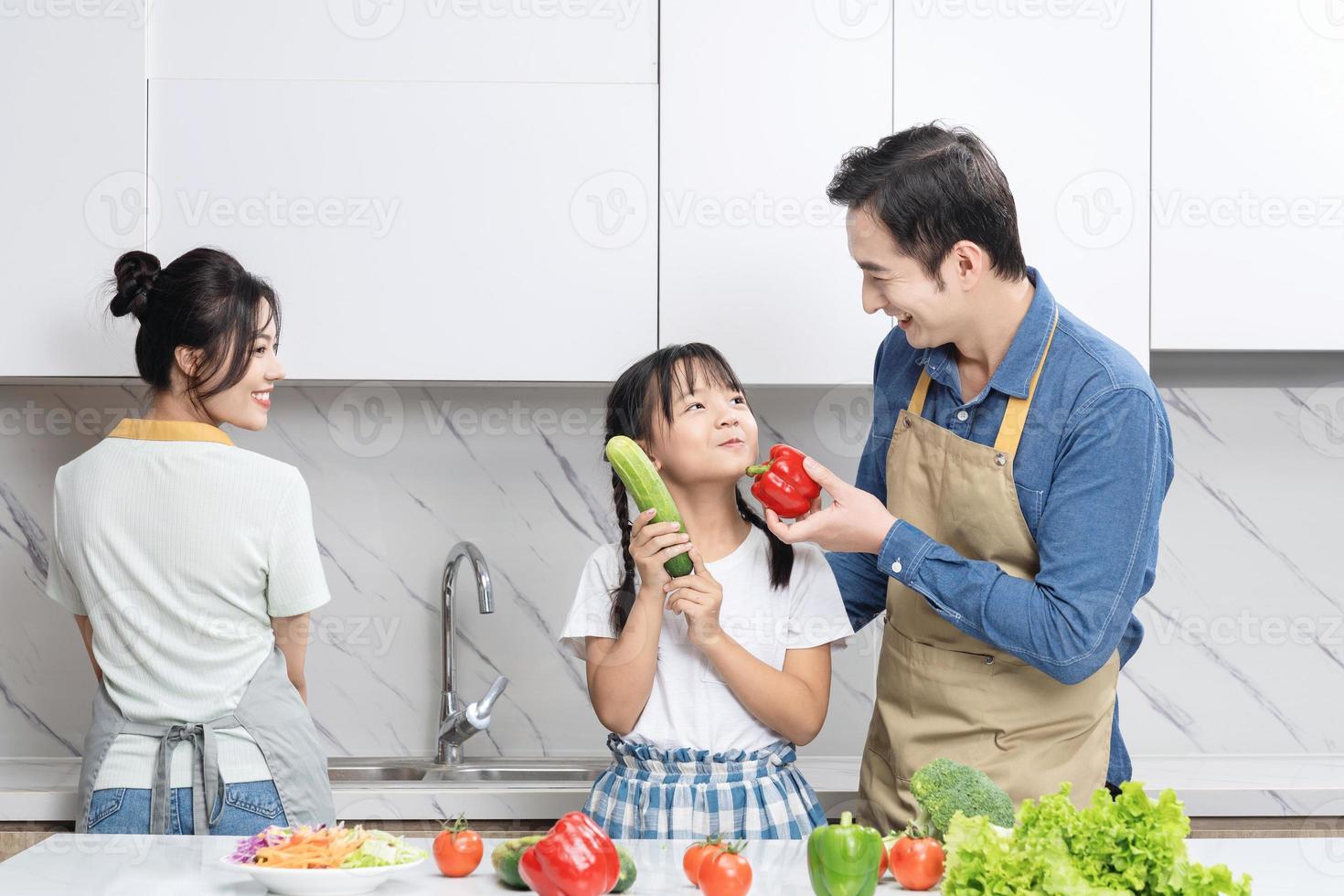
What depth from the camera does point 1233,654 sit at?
237 cm

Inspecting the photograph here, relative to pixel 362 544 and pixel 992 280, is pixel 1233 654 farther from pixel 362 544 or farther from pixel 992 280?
pixel 362 544

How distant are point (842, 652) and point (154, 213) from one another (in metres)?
1.52

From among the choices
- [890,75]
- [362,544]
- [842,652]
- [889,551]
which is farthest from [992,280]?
[362,544]

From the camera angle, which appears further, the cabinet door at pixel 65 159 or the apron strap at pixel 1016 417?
the cabinet door at pixel 65 159

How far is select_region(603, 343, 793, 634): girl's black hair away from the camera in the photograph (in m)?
1.61

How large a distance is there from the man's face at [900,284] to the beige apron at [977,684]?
0.45ft

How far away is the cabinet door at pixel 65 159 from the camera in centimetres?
197

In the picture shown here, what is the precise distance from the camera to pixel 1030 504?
1.49m

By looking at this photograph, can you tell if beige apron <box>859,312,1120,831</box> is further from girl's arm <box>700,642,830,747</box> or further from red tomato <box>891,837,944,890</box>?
red tomato <box>891,837,944,890</box>

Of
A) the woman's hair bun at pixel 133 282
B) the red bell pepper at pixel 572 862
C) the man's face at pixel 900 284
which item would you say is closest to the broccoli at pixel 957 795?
the red bell pepper at pixel 572 862

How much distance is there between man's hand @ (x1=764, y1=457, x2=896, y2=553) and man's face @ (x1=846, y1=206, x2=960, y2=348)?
0.77 feet

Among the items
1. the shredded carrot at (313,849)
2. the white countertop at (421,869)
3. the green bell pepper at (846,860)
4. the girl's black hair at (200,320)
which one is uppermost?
the girl's black hair at (200,320)

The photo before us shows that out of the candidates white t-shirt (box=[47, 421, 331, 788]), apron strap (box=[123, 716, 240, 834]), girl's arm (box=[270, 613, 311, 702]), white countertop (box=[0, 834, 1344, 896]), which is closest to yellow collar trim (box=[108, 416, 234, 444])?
white t-shirt (box=[47, 421, 331, 788])

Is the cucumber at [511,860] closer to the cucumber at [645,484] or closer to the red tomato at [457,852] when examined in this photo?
the red tomato at [457,852]
